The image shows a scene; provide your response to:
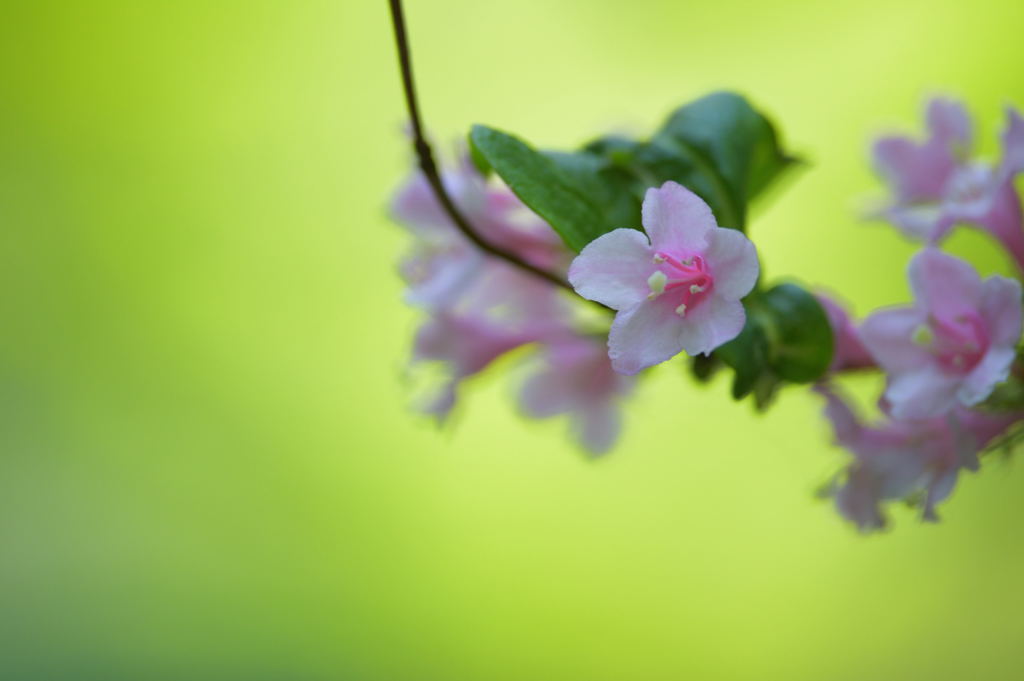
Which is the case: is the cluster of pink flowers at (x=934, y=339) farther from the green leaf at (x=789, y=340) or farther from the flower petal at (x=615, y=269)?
the flower petal at (x=615, y=269)

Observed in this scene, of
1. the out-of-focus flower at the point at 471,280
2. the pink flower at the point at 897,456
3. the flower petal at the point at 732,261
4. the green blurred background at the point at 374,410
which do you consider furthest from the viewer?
the green blurred background at the point at 374,410

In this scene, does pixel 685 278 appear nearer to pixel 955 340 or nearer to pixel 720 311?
pixel 720 311

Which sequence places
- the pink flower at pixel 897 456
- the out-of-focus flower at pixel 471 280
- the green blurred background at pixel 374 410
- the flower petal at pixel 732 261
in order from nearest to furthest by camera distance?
the flower petal at pixel 732 261
the pink flower at pixel 897 456
the out-of-focus flower at pixel 471 280
the green blurred background at pixel 374 410

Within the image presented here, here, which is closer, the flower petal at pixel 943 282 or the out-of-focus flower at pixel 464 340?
the flower petal at pixel 943 282

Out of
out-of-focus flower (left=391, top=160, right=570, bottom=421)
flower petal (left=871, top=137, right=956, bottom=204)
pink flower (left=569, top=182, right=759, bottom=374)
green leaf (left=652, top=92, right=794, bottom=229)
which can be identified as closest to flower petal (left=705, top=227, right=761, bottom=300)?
pink flower (left=569, top=182, right=759, bottom=374)

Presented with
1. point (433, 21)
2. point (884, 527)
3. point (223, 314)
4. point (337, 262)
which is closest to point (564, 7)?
point (433, 21)

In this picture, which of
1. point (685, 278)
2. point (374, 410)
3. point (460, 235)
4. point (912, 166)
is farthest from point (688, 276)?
point (374, 410)

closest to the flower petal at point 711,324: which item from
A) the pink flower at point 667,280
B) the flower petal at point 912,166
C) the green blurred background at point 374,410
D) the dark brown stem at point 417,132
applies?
the pink flower at point 667,280
